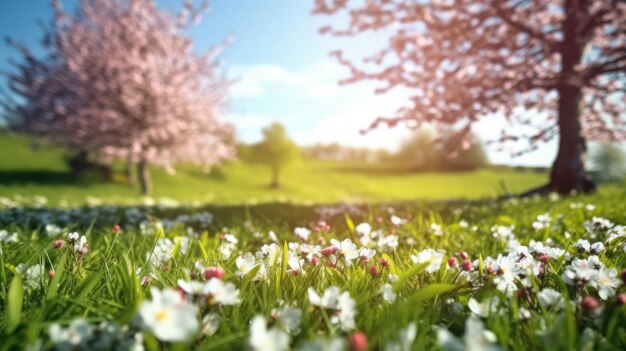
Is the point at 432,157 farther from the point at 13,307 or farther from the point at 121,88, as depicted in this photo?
the point at 13,307

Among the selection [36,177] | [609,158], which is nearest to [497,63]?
[36,177]

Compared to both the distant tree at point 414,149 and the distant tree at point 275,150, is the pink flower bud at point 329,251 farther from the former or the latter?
the distant tree at point 414,149

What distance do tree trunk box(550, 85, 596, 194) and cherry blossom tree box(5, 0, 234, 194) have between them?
613 inches

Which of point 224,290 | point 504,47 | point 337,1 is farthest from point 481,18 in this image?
point 224,290

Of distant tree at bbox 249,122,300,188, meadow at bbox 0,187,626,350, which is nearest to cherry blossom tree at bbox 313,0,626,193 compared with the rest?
meadow at bbox 0,187,626,350

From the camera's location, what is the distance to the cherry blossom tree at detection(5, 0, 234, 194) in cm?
1788

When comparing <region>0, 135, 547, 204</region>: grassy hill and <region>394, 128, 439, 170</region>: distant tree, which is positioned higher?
<region>394, 128, 439, 170</region>: distant tree

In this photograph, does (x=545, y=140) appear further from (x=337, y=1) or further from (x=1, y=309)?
(x=1, y=309)

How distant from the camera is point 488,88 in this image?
889cm

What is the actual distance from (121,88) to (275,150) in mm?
27332

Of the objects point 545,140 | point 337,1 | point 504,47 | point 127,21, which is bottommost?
point 545,140

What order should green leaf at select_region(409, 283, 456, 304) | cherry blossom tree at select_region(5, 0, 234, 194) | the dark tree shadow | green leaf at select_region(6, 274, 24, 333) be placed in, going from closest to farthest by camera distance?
green leaf at select_region(6, 274, 24, 333) → green leaf at select_region(409, 283, 456, 304) → cherry blossom tree at select_region(5, 0, 234, 194) → the dark tree shadow

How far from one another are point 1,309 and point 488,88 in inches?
367

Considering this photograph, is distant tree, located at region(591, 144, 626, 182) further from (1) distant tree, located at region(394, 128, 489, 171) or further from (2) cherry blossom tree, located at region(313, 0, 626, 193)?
(2) cherry blossom tree, located at region(313, 0, 626, 193)
